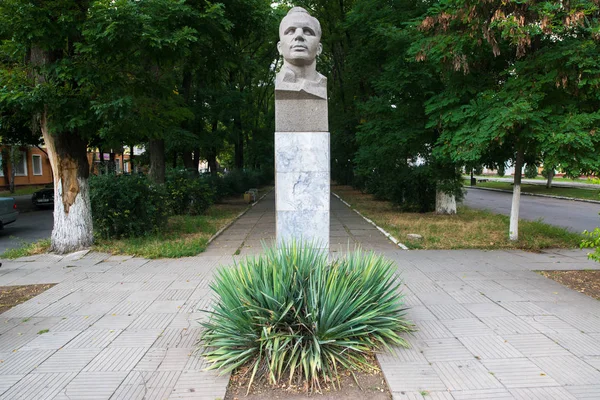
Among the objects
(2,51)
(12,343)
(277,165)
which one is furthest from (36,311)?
(2,51)

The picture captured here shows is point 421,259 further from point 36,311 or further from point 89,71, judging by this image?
point 89,71

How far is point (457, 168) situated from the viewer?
40.8 ft

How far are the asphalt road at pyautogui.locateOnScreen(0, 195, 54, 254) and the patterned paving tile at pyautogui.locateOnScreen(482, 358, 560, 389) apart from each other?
10.1 meters

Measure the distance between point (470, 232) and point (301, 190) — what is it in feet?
22.2

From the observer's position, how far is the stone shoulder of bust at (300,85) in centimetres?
506

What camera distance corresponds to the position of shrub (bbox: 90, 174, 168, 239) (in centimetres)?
911

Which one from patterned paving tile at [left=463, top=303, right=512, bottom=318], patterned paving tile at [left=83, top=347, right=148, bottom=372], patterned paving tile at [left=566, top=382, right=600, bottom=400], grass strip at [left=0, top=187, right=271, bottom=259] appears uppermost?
grass strip at [left=0, top=187, right=271, bottom=259]

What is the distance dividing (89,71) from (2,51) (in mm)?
1985

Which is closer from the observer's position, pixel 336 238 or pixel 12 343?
pixel 12 343

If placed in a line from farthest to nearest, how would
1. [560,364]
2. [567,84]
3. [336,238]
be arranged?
[336,238] < [567,84] < [560,364]

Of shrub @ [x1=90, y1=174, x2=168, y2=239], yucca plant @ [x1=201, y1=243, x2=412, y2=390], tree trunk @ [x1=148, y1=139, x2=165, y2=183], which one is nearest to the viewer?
yucca plant @ [x1=201, y1=243, x2=412, y2=390]

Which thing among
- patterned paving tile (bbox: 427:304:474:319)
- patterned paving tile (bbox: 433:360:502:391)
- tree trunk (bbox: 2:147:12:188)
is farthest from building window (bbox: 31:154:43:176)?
patterned paving tile (bbox: 433:360:502:391)

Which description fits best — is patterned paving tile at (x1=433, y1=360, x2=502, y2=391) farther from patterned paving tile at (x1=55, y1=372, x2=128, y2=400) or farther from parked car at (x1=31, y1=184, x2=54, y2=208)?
parked car at (x1=31, y1=184, x2=54, y2=208)

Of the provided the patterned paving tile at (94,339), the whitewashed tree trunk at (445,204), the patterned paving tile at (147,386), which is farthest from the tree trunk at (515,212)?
the patterned paving tile at (94,339)
